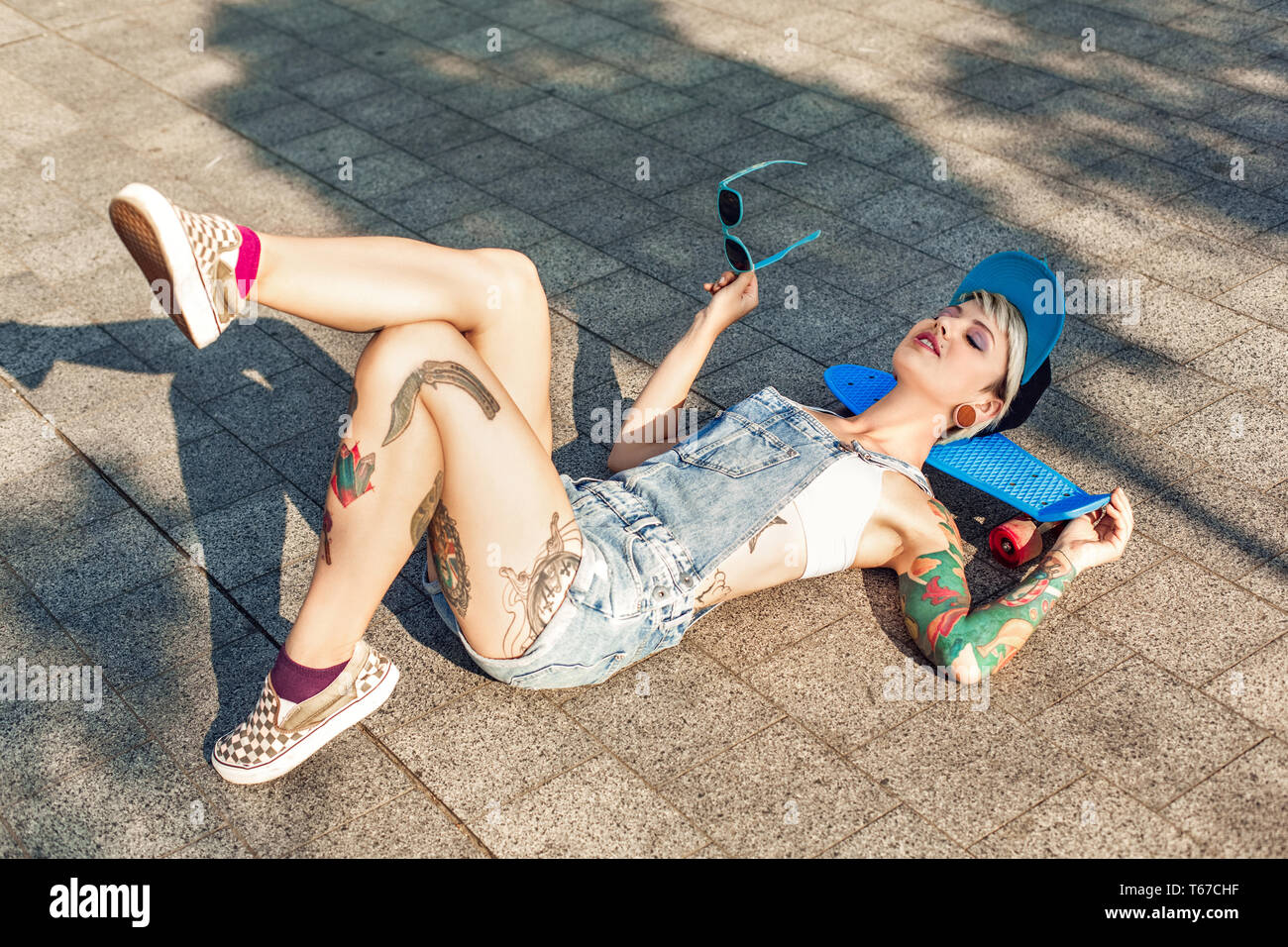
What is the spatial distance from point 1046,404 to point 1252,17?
5.24 m

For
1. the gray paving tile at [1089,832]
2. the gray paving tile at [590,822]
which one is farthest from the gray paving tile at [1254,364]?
the gray paving tile at [590,822]

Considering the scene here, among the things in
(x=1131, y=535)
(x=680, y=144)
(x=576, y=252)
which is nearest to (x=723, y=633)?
(x=1131, y=535)

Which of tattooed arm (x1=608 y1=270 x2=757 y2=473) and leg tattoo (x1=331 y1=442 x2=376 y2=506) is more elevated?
leg tattoo (x1=331 y1=442 x2=376 y2=506)

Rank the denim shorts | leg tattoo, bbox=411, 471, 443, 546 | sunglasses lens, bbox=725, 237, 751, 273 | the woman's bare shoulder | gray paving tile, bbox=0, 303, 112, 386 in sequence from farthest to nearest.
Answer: gray paving tile, bbox=0, 303, 112, 386
sunglasses lens, bbox=725, 237, 751, 273
the woman's bare shoulder
the denim shorts
leg tattoo, bbox=411, 471, 443, 546

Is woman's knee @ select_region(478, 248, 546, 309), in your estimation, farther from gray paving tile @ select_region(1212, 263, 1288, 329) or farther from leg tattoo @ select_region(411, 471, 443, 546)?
gray paving tile @ select_region(1212, 263, 1288, 329)

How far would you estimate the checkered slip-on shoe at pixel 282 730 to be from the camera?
11.9 feet

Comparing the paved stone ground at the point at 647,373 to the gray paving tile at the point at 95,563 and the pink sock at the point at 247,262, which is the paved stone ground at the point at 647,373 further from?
the pink sock at the point at 247,262

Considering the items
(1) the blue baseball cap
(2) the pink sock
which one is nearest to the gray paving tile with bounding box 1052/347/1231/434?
(1) the blue baseball cap

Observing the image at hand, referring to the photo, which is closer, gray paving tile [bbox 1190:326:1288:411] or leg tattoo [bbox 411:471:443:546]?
leg tattoo [bbox 411:471:443:546]

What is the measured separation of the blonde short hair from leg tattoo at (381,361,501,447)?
1.78 metres

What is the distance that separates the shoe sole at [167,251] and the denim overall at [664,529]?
1.16m

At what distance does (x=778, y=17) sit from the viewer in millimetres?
9289

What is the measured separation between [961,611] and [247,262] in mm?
2367

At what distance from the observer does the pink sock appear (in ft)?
10.6
